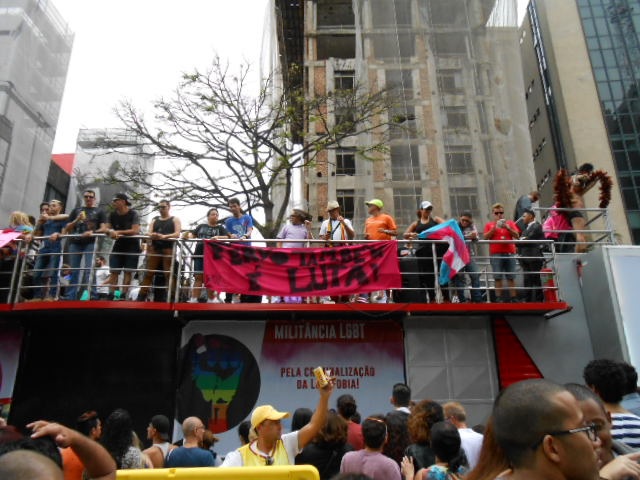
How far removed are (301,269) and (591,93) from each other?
4522 cm

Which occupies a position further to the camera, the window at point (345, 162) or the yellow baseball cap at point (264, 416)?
the window at point (345, 162)

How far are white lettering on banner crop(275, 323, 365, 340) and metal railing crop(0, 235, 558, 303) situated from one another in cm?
54

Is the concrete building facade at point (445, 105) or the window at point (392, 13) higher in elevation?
the window at point (392, 13)

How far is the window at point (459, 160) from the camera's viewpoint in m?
17.5

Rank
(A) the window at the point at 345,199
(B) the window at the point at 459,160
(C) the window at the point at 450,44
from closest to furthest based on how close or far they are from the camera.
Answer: (B) the window at the point at 459,160, (C) the window at the point at 450,44, (A) the window at the point at 345,199

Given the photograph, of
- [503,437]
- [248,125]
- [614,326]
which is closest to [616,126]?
[248,125]

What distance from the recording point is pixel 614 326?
10383 millimetres

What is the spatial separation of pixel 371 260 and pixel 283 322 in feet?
7.28

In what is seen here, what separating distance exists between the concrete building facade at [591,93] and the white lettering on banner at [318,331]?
122 feet

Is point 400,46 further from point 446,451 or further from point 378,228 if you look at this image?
point 446,451

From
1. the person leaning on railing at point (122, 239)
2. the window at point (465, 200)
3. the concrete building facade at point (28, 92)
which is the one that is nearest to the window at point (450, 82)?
the window at point (465, 200)

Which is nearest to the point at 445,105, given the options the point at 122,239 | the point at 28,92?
the point at 122,239

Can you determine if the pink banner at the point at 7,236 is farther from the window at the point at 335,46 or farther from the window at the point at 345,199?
the window at the point at 335,46

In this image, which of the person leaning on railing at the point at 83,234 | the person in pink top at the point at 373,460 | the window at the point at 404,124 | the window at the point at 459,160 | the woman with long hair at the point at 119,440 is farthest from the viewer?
the window at the point at 404,124
